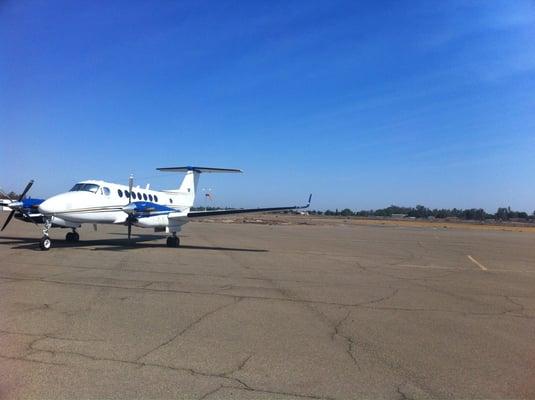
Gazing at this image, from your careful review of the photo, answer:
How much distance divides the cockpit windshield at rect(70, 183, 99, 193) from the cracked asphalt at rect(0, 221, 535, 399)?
6.76 meters

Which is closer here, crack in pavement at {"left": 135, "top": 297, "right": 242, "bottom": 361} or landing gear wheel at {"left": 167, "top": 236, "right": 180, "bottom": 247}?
crack in pavement at {"left": 135, "top": 297, "right": 242, "bottom": 361}

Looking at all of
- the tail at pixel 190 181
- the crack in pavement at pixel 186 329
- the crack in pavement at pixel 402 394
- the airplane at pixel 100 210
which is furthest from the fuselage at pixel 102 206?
the crack in pavement at pixel 402 394

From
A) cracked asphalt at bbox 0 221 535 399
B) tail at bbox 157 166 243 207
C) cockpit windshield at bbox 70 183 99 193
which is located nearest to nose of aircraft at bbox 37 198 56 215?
cockpit windshield at bbox 70 183 99 193

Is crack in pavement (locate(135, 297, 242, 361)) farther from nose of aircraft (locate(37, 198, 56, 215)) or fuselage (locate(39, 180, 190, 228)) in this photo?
fuselage (locate(39, 180, 190, 228))

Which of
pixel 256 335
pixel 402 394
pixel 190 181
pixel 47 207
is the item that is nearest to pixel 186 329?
pixel 256 335

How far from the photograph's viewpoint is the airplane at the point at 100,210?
17750 mm

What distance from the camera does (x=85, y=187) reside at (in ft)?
63.1

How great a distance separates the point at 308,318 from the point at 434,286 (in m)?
5.53

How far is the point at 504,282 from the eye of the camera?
12977 mm

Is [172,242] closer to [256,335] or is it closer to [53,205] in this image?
[53,205]

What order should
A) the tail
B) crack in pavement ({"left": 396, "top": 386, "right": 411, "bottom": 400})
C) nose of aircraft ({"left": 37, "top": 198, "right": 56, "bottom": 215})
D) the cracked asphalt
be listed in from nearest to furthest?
crack in pavement ({"left": 396, "top": 386, "right": 411, "bottom": 400})
the cracked asphalt
nose of aircraft ({"left": 37, "top": 198, "right": 56, "bottom": 215})
the tail

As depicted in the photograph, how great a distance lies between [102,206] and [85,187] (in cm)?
108

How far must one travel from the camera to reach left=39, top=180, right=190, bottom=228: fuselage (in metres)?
17.8

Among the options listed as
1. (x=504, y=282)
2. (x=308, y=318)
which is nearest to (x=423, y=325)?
(x=308, y=318)
